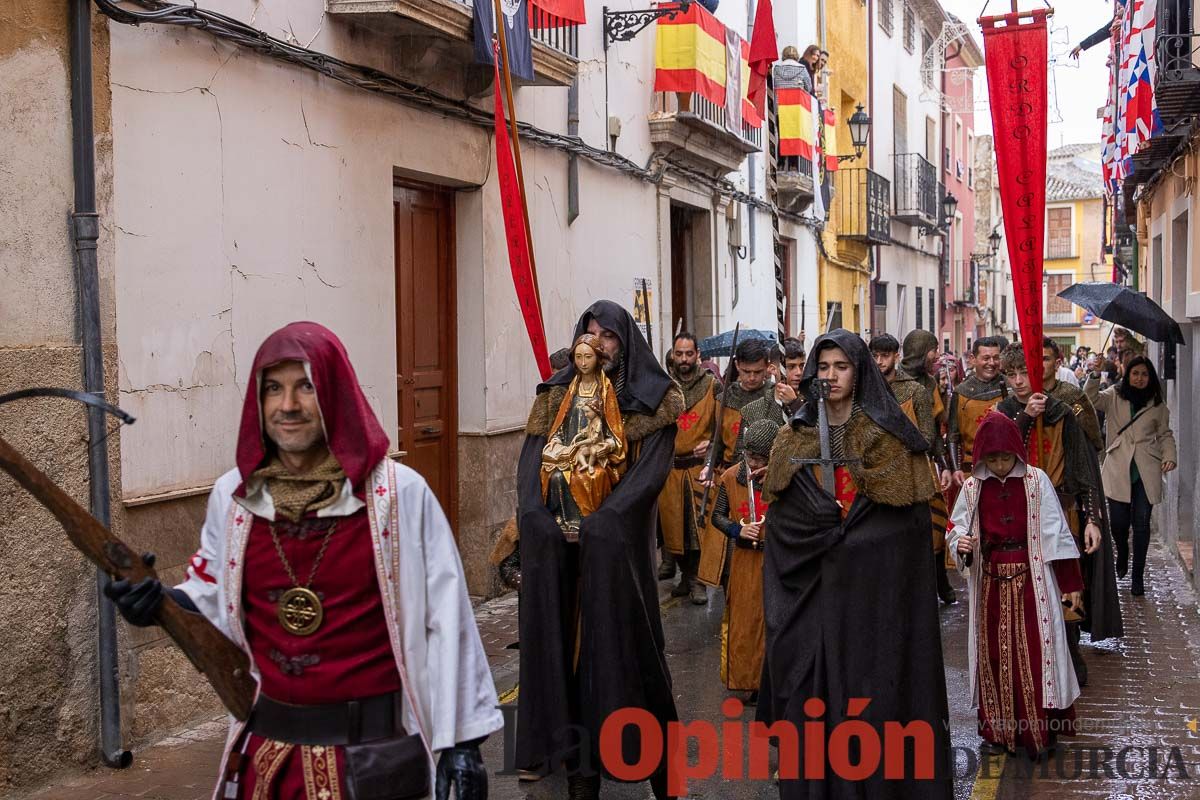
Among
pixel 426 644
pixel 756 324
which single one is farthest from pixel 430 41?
pixel 756 324

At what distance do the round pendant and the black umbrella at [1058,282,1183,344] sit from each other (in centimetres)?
786

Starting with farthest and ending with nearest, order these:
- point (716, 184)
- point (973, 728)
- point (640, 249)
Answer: point (716, 184) → point (640, 249) → point (973, 728)

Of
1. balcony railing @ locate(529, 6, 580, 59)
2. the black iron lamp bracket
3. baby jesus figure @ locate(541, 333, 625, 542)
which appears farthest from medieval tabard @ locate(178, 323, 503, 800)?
the black iron lamp bracket

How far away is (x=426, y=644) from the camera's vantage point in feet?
10.9

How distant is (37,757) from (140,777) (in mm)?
454

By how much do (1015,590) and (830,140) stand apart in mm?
17203

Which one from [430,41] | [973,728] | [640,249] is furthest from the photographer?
[640,249]

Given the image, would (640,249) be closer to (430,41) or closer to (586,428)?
(430,41)

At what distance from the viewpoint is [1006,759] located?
632cm

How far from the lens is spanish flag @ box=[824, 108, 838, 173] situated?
22.4 metres

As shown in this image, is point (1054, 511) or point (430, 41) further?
point (430, 41)

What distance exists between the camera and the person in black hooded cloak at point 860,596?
17.0 ft

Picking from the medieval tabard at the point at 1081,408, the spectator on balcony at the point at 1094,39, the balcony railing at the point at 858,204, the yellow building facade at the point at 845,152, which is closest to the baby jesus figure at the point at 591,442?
the medieval tabard at the point at 1081,408

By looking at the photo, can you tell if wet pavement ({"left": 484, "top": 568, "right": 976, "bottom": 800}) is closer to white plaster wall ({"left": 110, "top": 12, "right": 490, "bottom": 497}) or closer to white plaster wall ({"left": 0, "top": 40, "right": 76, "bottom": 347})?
white plaster wall ({"left": 110, "top": 12, "right": 490, "bottom": 497})
